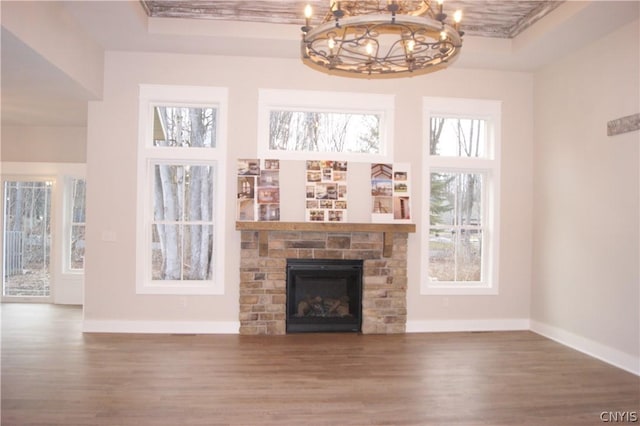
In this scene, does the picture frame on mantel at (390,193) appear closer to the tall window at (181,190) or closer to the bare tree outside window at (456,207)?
the bare tree outside window at (456,207)

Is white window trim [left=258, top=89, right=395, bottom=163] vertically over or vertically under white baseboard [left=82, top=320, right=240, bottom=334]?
over

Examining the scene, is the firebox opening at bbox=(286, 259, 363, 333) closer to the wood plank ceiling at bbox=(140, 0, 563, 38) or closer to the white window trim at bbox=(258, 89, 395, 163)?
the white window trim at bbox=(258, 89, 395, 163)

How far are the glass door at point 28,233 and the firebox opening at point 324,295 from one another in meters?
4.42

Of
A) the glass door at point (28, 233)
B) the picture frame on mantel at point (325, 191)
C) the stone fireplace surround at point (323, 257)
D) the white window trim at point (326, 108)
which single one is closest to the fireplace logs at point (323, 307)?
the stone fireplace surround at point (323, 257)

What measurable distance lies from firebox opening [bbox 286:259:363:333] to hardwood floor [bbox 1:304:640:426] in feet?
0.60

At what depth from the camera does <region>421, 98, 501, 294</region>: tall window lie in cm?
536

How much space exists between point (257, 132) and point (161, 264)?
1963 millimetres

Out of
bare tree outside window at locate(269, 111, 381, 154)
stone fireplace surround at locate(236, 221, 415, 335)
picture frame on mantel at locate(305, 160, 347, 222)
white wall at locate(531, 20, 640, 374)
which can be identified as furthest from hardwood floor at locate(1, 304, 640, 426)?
bare tree outside window at locate(269, 111, 381, 154)

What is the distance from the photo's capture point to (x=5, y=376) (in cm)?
365

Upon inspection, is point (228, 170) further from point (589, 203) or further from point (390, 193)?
point (589, 203)

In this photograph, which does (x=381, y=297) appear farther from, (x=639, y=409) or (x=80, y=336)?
(x=80, y=336)

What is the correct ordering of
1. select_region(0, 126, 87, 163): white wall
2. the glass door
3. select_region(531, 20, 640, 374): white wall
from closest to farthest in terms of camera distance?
select_region(531, 20, 640, 374): white wall → select_region(0, 126, 87, 163): white wall → the glass door

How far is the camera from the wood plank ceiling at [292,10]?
426cm

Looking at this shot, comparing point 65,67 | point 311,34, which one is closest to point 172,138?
point 65,67
